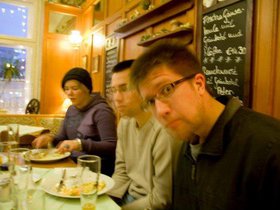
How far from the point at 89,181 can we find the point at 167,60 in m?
0.54

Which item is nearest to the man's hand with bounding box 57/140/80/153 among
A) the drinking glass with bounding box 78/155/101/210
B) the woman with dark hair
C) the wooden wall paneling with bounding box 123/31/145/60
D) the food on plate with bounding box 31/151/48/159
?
the woman with dark hair

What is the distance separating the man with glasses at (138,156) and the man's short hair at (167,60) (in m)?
0.19

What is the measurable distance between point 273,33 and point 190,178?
4.38 feet

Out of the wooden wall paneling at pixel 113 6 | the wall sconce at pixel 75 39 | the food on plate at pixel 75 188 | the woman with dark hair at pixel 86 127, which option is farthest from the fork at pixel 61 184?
the wall sconce at pixel 75 39

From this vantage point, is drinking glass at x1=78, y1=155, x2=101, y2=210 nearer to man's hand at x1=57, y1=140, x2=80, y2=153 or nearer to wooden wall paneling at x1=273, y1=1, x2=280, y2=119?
man's hand at x1=57, y1=140, x2=80, y2=153

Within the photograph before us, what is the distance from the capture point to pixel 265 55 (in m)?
1.95

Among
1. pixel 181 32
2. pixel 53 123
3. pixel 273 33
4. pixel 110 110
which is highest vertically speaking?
pixel 181 32

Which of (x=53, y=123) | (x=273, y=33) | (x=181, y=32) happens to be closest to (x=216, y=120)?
(x=273, y=33)

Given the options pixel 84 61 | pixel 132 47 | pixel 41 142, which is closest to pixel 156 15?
pixel 132 47

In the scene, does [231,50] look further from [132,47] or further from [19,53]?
[19,53]

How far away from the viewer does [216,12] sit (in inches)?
92.3

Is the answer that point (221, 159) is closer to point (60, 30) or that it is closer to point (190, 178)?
point (190, 178)

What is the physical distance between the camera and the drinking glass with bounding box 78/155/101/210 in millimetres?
960

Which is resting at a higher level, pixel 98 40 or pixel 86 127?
pixel 98 40
